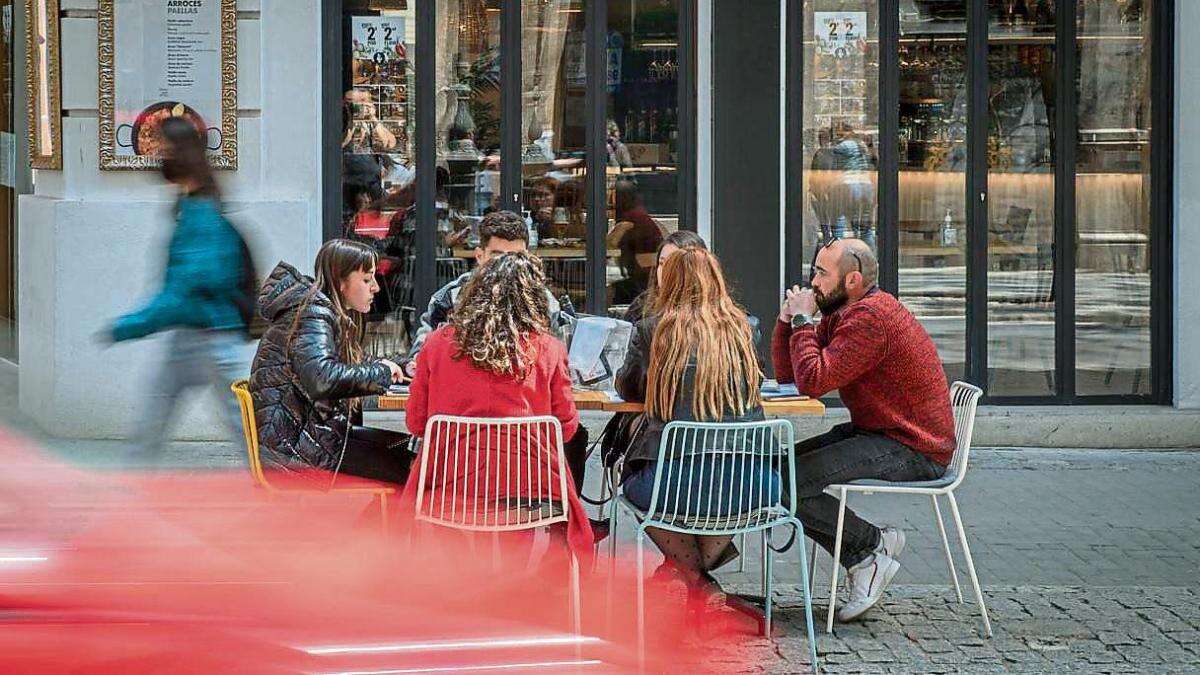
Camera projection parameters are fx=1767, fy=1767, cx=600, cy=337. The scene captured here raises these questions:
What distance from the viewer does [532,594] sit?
20.5 feet

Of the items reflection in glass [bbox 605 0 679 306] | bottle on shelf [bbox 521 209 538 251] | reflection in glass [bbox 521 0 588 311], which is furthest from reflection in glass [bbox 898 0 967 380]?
bottle on shelf [bbox 521 209 538 251]

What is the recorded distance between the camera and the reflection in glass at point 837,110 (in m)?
10.9

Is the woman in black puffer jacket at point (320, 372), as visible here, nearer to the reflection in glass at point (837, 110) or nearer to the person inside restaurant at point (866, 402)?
the person inside restaurant at point (866, 402)

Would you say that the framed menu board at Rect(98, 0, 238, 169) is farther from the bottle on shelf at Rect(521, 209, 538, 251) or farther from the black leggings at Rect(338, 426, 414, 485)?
the black leggings at Rect(338, 426, 414, 485)

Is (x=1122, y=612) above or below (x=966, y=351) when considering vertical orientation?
below

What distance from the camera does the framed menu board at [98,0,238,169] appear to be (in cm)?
1041

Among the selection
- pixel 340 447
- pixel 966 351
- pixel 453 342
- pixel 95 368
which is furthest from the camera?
pixel 966 351

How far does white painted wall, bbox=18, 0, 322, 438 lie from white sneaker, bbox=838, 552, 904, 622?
4.91 m

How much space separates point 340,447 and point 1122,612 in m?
3.11

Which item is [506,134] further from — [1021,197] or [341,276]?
[341,276]

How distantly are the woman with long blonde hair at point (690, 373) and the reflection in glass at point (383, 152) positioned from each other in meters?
4.53

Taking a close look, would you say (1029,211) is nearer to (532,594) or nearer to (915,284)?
(915,284)

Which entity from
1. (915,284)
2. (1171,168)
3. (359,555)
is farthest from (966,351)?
(359,555)

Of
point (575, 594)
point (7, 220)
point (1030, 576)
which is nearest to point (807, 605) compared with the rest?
point (575, 594)
